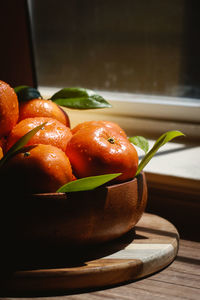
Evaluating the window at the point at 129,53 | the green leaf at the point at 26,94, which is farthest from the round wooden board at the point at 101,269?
the window at the point at 129,53

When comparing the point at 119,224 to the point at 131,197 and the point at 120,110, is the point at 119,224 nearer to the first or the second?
the point at 131,197

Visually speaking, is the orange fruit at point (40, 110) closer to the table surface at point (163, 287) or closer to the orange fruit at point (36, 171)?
the orange fruit at point (36, 171)

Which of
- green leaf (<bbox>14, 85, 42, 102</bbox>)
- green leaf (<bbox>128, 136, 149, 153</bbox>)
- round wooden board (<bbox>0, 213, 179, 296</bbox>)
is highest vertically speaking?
green leaf (<bbox>14, 85, 42, 102</bbox>)

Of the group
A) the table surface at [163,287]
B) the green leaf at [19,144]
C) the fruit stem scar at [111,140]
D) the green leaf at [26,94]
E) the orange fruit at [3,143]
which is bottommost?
the table surface at [163,287]

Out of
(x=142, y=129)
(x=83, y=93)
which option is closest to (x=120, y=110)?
(x=142, y=129)

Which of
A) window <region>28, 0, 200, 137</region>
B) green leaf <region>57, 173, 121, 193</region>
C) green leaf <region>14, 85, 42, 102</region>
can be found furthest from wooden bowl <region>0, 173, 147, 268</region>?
window <region>28, 0, 200, 137</region>

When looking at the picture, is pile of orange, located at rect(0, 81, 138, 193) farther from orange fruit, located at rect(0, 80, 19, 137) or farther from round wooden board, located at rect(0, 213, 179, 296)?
round wooden board, located at rect(0, 213, 179, 296)

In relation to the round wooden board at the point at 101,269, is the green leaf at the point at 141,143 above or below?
above
